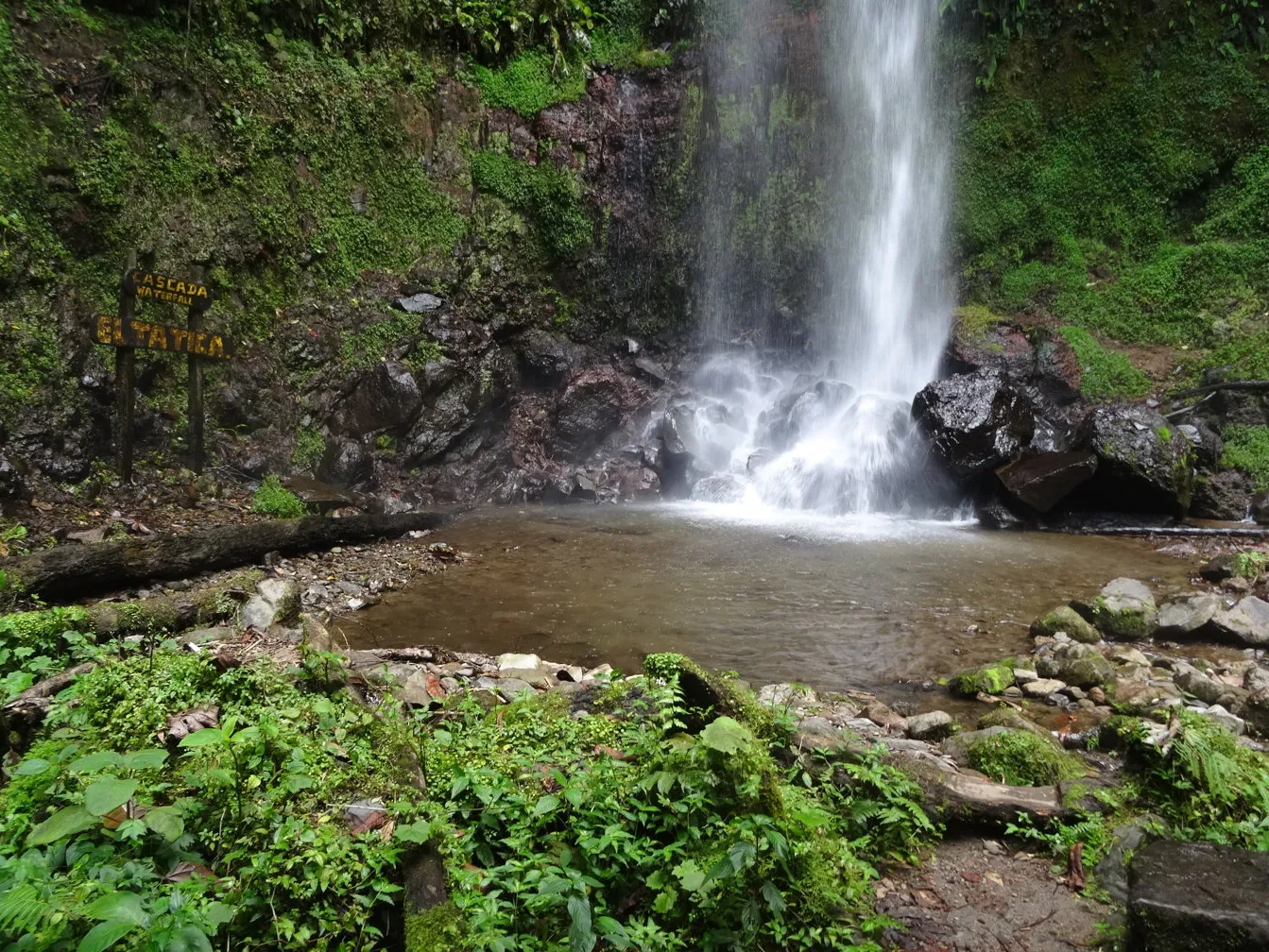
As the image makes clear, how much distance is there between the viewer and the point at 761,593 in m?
6.77

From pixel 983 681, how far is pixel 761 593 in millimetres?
2617

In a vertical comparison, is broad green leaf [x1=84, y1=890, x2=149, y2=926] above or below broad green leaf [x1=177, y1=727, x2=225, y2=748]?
below

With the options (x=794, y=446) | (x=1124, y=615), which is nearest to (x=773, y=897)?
(x=1124, y=615)

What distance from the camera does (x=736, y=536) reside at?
9688 millimetres

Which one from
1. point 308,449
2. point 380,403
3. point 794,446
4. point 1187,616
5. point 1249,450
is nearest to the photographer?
point 1187,616

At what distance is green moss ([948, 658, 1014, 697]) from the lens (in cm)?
431

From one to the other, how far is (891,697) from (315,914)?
12.5 ft

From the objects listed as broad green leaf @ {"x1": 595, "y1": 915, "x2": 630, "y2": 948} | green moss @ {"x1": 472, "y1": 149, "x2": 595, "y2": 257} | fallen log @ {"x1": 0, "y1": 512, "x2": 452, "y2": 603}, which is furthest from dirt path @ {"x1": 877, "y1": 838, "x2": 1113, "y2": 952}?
green moss @ {"x1": 472, "y1": 149, "x2": 595, "y2": 257}

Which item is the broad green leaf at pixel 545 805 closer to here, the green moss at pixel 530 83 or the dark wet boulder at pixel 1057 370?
the dark wet boulder at pixel 1057 370

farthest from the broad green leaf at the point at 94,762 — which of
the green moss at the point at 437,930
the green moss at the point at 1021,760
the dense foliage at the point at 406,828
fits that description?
the green moss at the point at 1021,760

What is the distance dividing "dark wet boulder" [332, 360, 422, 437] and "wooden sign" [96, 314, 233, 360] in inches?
105

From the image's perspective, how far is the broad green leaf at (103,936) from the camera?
121 centimetres

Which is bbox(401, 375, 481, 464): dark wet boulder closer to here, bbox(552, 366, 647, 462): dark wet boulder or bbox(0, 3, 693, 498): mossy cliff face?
bbox(0, 3, 693, 498): mossy cliff face

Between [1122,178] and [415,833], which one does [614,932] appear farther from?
[1122,178]
